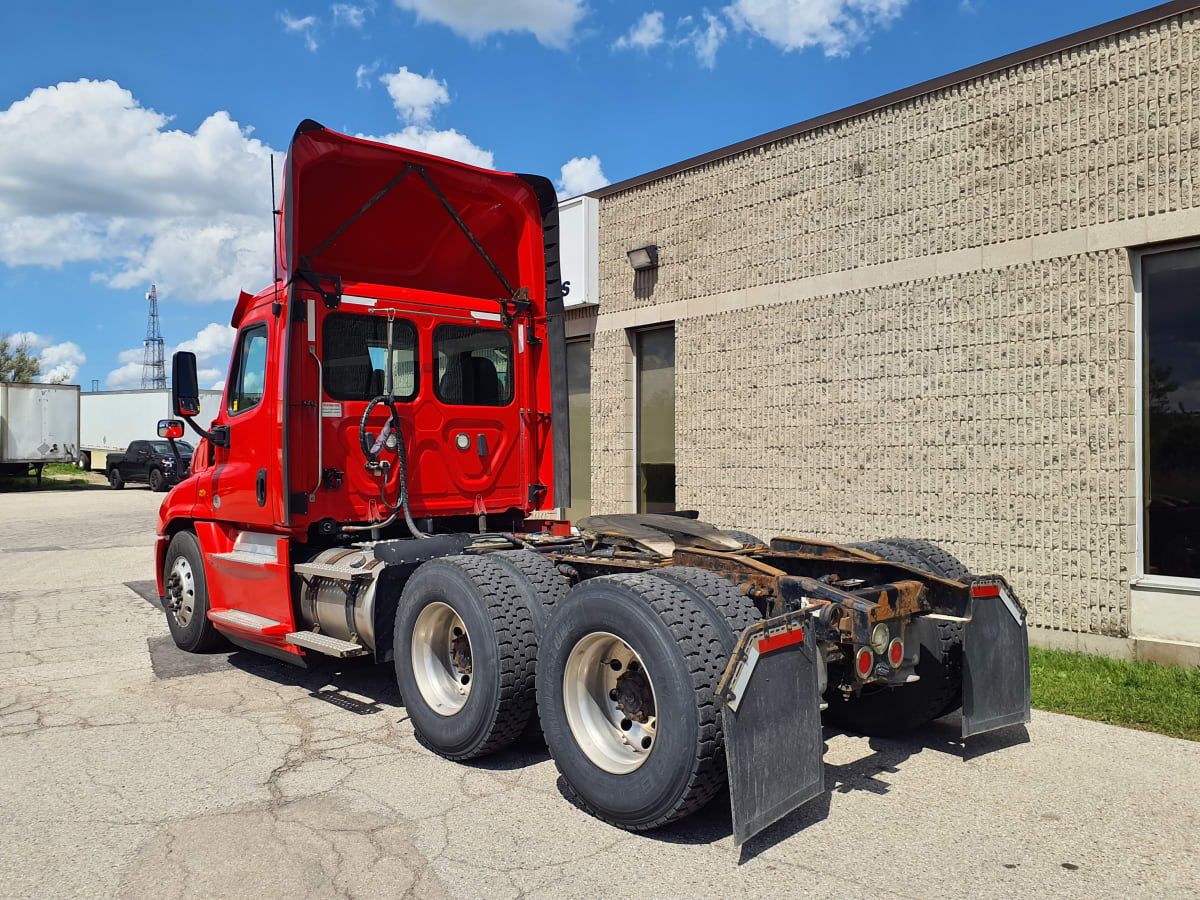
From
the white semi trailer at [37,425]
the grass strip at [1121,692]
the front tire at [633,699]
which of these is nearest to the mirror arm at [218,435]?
the front tire at [633,699]

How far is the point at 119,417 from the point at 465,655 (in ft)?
130

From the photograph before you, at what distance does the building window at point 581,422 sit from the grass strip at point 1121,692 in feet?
19.9

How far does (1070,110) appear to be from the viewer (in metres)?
7.48

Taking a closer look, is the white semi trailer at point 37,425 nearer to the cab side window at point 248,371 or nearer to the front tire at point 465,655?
the cab side window at point 248,371

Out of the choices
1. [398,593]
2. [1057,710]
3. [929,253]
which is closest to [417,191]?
[398,593]

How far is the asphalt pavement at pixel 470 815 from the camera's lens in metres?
3.60

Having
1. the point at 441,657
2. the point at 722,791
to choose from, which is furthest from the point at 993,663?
the point at 441,657

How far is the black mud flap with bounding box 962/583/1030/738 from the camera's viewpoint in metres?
4.80

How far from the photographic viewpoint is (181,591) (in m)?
7.73

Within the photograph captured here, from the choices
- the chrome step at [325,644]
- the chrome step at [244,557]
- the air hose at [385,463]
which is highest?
the air hose at [385,463]

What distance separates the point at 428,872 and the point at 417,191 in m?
4.90

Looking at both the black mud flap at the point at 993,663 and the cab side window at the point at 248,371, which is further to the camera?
the cab side window at the point at 248,371

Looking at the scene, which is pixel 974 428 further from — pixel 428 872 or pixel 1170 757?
pixel 428 872

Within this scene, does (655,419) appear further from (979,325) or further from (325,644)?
(325,644)
